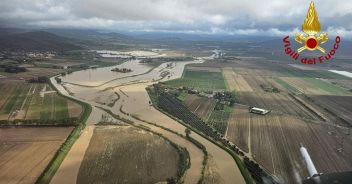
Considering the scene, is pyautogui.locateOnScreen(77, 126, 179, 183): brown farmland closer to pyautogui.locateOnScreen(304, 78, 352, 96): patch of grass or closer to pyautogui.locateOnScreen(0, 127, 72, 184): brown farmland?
pyautogui.locateOnScreen(0, 127, 72, 184): brown farmland

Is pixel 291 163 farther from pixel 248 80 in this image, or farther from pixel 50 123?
pixel 248 80

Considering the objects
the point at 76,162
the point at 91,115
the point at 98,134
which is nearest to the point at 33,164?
the point at 76,162

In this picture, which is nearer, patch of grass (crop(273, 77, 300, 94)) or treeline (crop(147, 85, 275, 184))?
treeline (crop(147, 85, 275, 184))

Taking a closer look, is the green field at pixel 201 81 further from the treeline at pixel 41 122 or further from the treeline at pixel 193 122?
→ the treeline at pixel 41 122

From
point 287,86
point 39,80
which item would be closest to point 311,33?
point 39,80

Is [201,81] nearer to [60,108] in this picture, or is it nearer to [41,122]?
[60,108]


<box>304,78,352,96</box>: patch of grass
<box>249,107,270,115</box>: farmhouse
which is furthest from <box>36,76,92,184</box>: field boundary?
<box>304,78,352,96</box>: patch of grass
